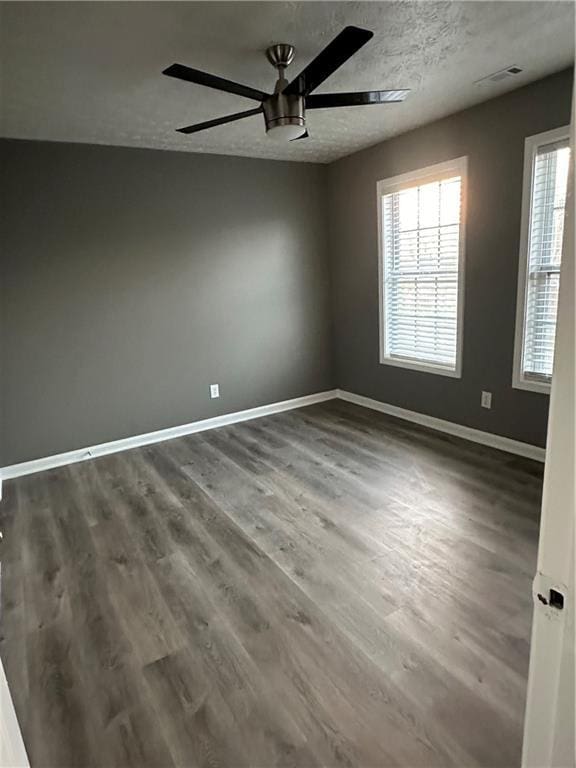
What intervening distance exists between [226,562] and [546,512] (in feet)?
6.73

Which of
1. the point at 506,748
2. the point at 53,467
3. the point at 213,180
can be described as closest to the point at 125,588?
the point at 506,748

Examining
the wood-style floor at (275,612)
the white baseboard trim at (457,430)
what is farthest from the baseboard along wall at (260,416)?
the wood-style floor at (275,612)

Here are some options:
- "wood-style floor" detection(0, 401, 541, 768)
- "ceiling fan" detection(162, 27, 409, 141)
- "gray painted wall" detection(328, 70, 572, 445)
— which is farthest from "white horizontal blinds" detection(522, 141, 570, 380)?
"ceiling fan" detection(162, 27, 409, 141)

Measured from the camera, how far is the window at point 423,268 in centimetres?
379

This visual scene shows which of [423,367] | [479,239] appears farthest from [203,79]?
[423,367]

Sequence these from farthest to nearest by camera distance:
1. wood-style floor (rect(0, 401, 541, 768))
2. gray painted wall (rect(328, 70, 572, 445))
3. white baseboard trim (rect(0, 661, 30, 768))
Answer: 1. gray painted wall (rect(328, 70, 572, 445))
2. wood-style floor (rect(0, 401, 541, 768))
3. white baseboard trim (rect(0, 661, 30, 768))

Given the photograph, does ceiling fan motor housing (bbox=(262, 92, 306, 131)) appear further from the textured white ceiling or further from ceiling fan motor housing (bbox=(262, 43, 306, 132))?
the textured white ceiling

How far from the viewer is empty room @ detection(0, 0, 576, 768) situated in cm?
157

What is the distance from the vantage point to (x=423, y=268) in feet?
13.5

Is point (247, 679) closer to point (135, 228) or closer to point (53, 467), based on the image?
point (53, 467)

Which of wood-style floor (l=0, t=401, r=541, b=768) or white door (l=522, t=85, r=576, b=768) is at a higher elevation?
white door (l=522, t=85, r=576, b=768)

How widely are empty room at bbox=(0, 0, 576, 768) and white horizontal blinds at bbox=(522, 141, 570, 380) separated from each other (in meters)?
0.02

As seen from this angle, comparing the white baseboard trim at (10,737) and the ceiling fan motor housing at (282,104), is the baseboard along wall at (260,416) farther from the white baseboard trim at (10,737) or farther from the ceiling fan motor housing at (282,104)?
the ceiling fan motor housing at (282,104)

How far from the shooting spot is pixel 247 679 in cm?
173
